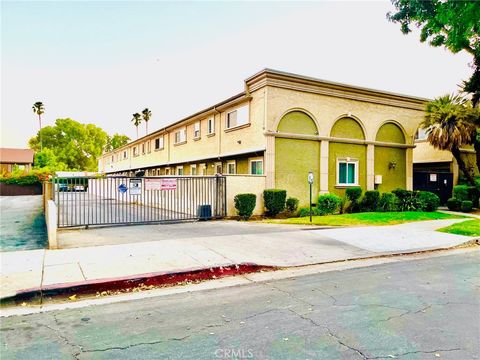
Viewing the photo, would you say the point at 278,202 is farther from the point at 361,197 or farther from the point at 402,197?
the point at 402,197

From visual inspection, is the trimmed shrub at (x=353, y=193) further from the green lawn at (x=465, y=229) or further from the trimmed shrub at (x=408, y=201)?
the green lawn at (x=465, y=229)

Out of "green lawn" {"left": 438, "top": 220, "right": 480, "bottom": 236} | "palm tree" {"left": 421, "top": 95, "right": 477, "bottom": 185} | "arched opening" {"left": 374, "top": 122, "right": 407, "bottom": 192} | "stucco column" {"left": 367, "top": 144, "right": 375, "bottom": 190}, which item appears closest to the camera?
"green lawn" {"left": 438, "top": 220, "right": 480, "bottom": 236}

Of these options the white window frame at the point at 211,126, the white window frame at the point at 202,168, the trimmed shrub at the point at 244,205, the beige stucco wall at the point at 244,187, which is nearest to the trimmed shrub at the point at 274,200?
the beige stucco wall at the point at 244,187

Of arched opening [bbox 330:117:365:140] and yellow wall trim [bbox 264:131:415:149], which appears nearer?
yellow wall trim [bbox 264:131:415:149]

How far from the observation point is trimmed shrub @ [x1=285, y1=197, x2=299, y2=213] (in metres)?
16.8

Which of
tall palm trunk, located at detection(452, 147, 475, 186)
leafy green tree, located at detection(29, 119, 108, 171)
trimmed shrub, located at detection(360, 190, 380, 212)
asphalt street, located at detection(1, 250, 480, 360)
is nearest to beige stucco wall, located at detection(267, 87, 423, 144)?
tall palm trunk, located at detection(452, 147, 475, 186)

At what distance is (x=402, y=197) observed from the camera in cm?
1886

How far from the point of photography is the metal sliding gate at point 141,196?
12.5 metres

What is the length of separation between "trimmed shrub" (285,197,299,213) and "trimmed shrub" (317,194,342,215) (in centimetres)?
122

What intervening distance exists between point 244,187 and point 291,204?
262cm

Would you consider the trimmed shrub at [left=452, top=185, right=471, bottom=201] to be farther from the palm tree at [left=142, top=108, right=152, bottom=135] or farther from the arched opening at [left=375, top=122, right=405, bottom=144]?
the palm tree at [left=142, top=108, right=152, bottom=135]

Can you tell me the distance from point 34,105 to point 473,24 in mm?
90721

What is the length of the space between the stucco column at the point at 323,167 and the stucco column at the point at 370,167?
317cm

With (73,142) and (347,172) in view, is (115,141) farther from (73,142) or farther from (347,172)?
(347,172)
